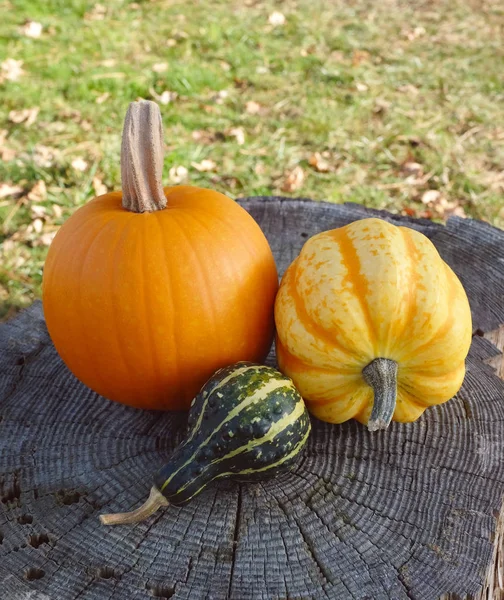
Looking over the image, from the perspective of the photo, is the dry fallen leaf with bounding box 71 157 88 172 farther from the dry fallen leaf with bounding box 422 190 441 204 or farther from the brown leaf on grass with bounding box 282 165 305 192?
the dry fallen leaf with bounding box 422 190 441 204

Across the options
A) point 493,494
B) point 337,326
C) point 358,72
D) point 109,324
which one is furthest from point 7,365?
point 358,72

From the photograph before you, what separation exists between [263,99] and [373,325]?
4.93 m

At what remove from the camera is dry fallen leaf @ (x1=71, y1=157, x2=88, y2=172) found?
5418 millimetres

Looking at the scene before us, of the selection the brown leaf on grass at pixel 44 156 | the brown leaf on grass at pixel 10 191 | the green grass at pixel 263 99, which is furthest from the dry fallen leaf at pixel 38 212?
the brown leaf on grass at pixel 44 156

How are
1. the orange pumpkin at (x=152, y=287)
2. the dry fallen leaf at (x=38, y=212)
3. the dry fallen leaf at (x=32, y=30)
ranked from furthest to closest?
the dry fallen leaf at (x=32, y=30)
the dry fallen leaf at (x=38, y=212)
the orange pumpkin at (x=152, y=287)

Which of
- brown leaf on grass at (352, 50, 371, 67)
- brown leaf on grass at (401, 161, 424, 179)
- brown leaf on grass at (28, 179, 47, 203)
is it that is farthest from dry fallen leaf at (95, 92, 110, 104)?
brown leaf on grass at (401, 161, 424, 179)

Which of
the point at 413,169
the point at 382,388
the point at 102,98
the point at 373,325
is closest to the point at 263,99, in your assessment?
the point at 102,98

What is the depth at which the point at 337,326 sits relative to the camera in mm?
2135

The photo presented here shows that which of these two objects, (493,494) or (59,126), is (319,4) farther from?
(493,494)

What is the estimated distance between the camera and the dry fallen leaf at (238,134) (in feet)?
19.6

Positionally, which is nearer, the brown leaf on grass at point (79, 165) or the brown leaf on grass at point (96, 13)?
the brown leaf on grass at point (79, 165)

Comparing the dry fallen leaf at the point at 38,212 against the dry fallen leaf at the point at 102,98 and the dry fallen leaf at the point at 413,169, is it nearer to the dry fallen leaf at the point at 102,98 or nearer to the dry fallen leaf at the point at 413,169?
the dry fallen leaf at the point at 102,98

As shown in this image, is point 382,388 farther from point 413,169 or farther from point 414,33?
point 414,33

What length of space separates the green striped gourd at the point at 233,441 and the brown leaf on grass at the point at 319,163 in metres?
3.82
